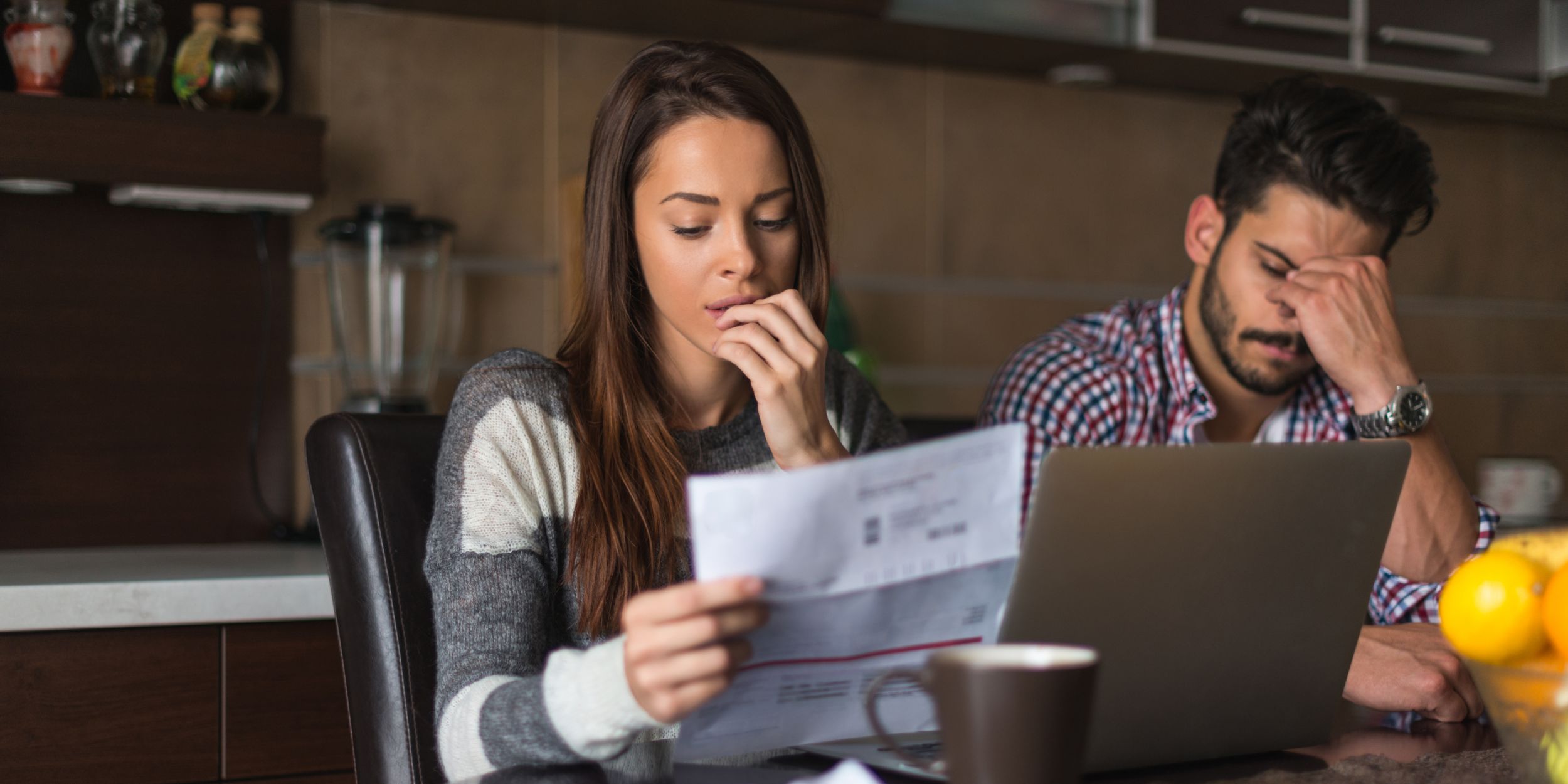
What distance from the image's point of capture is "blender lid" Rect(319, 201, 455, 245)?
1.95 metres

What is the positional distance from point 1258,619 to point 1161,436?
87 centimetres

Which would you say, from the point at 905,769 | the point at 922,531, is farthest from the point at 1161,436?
the point at 922,531

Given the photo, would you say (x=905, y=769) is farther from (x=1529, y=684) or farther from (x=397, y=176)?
(x=397, y=176)

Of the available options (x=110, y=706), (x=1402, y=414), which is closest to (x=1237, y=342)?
(x=1402, y=414)

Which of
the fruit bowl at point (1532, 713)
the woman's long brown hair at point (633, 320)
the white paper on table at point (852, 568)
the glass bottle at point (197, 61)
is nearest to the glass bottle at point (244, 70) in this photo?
the glass bottle at point (197, 61)

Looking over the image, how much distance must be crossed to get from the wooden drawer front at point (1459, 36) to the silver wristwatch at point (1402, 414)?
1300 mm

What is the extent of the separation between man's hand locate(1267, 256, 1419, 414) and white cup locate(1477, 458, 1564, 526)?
56.5 inches

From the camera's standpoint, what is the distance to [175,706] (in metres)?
1.52

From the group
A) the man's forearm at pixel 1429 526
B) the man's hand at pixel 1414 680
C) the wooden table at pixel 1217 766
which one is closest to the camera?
the wooden table at pixel 1217 766

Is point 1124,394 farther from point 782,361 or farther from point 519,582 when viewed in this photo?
point 519,582

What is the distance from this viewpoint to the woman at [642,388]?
1021mm

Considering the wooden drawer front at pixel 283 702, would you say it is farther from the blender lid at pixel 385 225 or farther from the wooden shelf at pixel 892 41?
the wooden shelf at pixel 892 41

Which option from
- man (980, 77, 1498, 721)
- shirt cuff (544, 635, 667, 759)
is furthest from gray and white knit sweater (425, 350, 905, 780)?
man (980, 77, 1498, 721)

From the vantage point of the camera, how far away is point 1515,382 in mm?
3201
